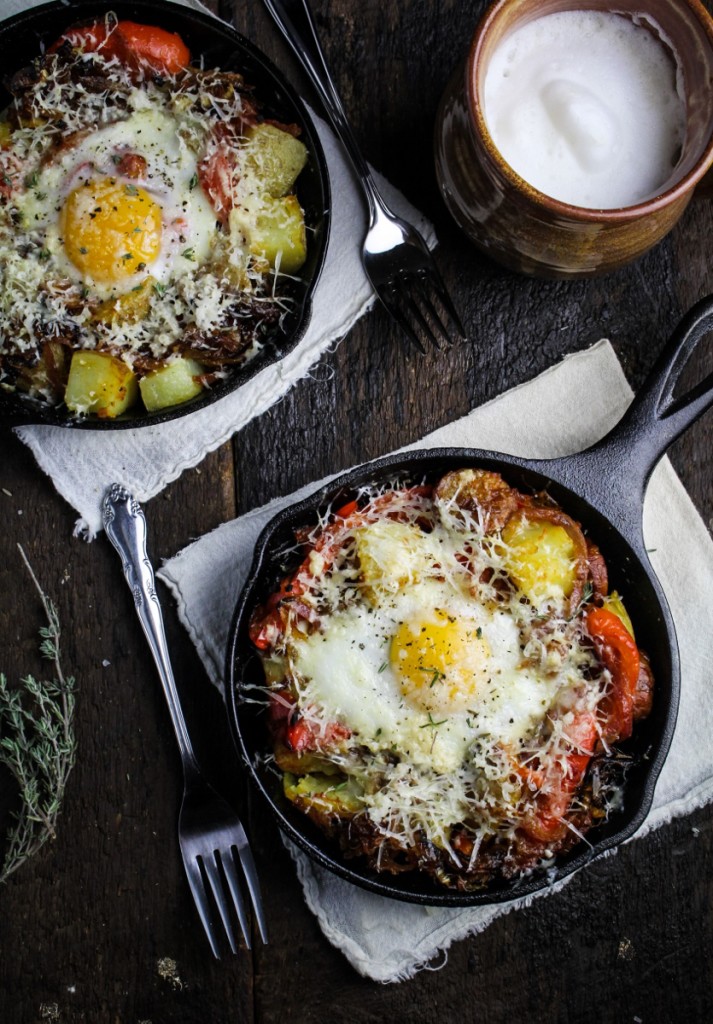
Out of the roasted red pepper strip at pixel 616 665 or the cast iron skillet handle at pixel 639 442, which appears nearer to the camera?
the roasted red pepper strip at pixel 616 665

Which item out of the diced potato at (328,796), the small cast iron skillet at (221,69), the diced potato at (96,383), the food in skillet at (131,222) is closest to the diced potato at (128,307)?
the food in skillet at (131,222)

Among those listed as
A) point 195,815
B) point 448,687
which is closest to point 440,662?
point 448,687

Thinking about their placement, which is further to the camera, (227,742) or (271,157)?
(227,742)

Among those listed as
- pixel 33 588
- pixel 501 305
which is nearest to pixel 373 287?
pixel 501 305

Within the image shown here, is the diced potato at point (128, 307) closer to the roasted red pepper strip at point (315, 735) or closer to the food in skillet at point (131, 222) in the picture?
the food in skillet at point (131, 222)

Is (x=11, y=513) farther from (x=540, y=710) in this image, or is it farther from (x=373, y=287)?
(x=540, y=710)

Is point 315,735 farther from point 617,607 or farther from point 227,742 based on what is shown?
point 617,607

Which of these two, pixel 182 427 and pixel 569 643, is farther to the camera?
pixel 182 427
